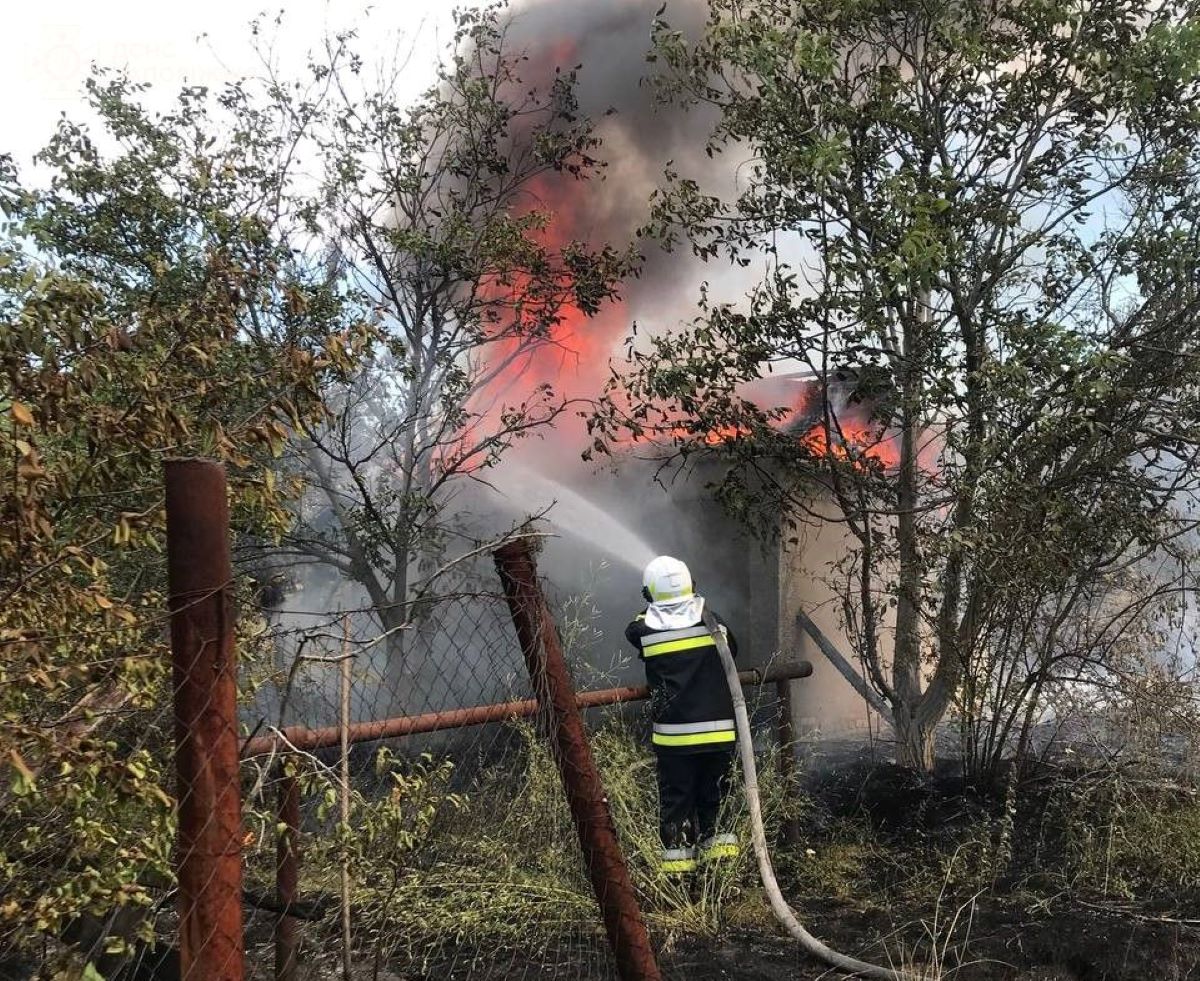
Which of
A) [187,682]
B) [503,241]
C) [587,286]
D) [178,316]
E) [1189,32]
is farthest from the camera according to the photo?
[587,286]

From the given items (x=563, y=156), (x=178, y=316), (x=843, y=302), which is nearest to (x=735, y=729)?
(x=843, y=302)

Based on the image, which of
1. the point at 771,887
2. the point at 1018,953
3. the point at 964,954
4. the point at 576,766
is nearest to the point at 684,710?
the point at 771,887

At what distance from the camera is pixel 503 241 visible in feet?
22.8

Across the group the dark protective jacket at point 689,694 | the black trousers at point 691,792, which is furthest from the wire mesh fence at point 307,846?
the dark protective jacket at point 689,694

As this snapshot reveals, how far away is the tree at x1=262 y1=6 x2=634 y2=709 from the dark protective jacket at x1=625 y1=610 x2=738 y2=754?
2.88m

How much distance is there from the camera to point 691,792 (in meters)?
4.59

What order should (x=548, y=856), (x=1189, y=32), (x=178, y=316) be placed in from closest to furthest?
(x=178, y=316) < (x=548, y=856) < (x=1189, y=32)

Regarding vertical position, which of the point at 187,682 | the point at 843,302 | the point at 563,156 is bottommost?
the point at 187,682

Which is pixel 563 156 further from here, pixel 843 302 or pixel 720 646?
pixel 720 646

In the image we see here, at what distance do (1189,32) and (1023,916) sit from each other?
394cm

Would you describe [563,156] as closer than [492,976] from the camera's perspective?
No

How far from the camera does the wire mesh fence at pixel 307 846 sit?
5.52ft

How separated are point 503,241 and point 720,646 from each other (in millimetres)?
3840

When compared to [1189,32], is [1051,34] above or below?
above
